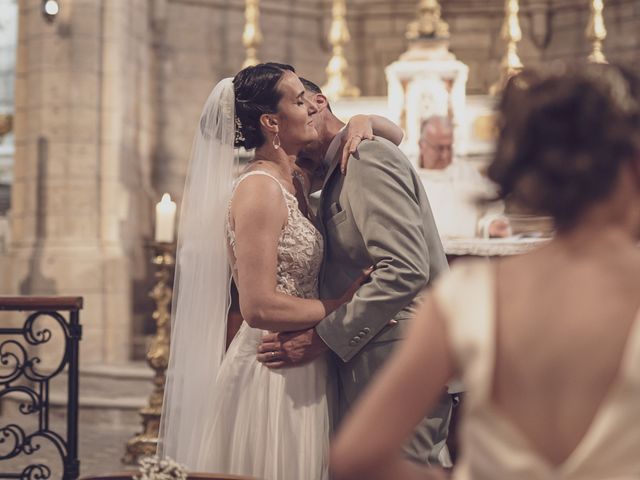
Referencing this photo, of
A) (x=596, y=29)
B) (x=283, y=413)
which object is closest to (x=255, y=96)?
(x=283, y=413)

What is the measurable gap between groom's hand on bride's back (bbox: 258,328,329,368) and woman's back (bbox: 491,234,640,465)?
60.8 inches

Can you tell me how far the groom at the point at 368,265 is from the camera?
2.57m

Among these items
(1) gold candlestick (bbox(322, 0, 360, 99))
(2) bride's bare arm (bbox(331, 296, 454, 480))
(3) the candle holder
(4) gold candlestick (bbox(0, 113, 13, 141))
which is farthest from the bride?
(4) gold candlestick (bbox(0, 113, 13, 141))

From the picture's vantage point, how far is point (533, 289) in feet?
3.78

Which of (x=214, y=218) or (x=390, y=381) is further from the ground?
(x=214, y=218)

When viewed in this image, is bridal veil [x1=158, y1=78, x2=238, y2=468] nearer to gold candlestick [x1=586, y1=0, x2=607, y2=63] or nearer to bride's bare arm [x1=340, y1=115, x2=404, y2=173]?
bride's bare arm [x1=340, y1=115, x2=404, y2=173]

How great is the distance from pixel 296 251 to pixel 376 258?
0.83ft

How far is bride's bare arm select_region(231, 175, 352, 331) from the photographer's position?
2586 millimetres

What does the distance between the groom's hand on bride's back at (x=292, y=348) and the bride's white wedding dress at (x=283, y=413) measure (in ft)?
0.11

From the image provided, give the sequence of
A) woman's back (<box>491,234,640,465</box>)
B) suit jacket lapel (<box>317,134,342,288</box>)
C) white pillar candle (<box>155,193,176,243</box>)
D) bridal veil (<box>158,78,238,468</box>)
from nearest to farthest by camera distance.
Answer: woman's back (<box>491,234,640,465</box>)
suit jacket lapel (<box>317,134,342,288</box>)
bridal veil (<box>158,78,238,468</box>)
white pillar candle (<box>155,193,176,243</box>)

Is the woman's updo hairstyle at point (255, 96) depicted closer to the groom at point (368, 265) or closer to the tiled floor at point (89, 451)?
the groom at point (368, 265)

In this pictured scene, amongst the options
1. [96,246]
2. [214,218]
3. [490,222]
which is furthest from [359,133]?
[96,246]

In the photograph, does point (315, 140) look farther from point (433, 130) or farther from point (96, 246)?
point (96, 246)

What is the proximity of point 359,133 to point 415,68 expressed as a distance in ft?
16.4
